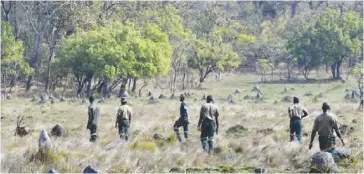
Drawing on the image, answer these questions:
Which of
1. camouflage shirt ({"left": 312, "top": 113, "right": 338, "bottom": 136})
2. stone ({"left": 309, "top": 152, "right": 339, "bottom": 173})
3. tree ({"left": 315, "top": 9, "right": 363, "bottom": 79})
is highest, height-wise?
tree ({"left": 315, "top": 9, "right": 363, "bottom": 79})

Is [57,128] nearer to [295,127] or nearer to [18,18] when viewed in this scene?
[295,127]

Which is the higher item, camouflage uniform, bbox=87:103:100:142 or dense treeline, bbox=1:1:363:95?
dense treeline, bbox=1:1:363:95

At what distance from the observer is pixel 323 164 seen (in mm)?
11469

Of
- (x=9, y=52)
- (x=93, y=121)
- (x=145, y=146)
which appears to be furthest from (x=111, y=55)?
(x=145, y=146)

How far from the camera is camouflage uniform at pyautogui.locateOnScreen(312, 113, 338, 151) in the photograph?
13.1 metres

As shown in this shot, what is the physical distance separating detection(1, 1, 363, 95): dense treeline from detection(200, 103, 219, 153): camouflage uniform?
35.7 m

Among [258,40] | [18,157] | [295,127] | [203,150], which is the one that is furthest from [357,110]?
[258,40]

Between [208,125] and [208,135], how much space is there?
240mm

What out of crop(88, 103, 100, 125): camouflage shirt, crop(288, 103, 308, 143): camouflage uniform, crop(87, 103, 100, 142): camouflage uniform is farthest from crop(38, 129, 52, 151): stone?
crop(288, 103, 308, 143): camouflage uniform

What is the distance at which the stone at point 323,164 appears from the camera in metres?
11.4

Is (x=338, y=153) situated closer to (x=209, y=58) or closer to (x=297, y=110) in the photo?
(x=297, y=110)

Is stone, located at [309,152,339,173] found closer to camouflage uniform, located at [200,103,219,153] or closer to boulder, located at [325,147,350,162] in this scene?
boulder, located at [325,147,350,162]

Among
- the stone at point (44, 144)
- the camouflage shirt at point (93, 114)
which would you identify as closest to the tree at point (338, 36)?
the camouflage shirt at point (93, 114)

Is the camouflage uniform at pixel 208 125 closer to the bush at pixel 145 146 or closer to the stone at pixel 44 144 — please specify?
the bush at pixel 145 146
